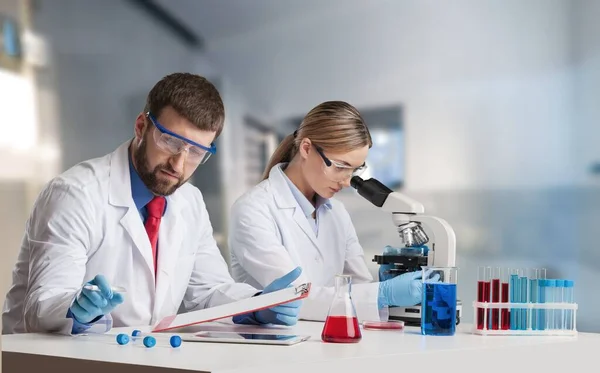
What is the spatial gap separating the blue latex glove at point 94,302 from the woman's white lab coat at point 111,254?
0.40ft

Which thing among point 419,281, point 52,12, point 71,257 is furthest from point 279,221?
point 52,12

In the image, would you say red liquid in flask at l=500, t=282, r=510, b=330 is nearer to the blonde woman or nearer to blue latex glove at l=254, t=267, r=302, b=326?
blue latex glove at l=254, t=267, r=302, b=326

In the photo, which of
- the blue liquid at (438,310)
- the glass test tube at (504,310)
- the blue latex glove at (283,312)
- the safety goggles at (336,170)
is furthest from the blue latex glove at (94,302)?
the safety goggles at (336,170)

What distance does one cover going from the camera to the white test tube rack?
6.46 feet

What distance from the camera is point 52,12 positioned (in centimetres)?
518

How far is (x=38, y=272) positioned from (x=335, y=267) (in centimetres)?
134

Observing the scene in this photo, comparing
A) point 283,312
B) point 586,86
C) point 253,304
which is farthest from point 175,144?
point 586,86

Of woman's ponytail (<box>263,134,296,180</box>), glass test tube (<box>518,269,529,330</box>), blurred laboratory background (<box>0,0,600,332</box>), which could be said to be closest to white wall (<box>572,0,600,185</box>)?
blurred laboratory background (<box>0,0,600,332</box>)

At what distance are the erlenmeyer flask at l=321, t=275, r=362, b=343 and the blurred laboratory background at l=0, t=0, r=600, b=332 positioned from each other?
3119 mm

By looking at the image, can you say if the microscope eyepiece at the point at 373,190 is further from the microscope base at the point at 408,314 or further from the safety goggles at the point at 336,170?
the microscope base at the point at 408,314

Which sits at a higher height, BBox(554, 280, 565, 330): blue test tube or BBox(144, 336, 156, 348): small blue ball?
BBox(554, 280, 565, 330): blue test tube

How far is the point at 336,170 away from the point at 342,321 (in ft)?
3.91

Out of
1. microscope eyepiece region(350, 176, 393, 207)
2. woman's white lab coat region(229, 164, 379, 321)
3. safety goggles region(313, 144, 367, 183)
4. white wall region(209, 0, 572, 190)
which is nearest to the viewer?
microscope eyepiece region(350, 176, 393, 207)

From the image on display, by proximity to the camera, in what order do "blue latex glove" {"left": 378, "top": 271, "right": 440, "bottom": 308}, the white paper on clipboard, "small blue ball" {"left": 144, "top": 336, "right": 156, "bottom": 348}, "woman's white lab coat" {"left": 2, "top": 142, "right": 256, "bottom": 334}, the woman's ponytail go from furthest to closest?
the woman's ponytail → "blue latex glove" {"left": 378, "top": 271, "right": 440, "bottom": 308} → "woman's white lab coat" {"left": 2, "top": 142, "right": 256, "bottom": 334} → the white paper on clipboard → "small blue ball" {"left": 144, "top": 336, "right": 156, "bottom": 348}
